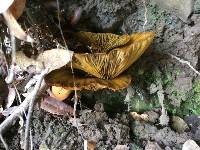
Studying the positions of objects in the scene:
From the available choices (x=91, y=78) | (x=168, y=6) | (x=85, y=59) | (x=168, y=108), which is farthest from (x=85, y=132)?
(x=168, y=6)

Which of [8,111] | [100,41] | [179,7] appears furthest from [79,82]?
[179,7]

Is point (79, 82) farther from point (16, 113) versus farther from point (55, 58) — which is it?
point (16, 113)

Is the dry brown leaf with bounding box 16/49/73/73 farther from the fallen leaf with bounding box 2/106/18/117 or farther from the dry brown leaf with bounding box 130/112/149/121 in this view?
the dry brown leaf with bounding box 130/112/149/121

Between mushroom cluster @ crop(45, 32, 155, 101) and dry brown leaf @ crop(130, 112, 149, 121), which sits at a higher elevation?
mushroom cluster @ crop(45, 32, 155, 101)

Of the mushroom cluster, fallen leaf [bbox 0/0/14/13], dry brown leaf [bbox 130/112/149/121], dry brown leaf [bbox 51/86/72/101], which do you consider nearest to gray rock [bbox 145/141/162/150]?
dry brown leaf [bbox 130/112/149/121]

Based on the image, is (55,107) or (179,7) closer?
(55,107)

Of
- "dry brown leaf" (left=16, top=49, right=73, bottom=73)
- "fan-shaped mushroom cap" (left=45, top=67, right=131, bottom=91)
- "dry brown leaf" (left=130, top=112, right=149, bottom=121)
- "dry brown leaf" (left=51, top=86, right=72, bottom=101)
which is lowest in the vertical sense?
"dry brown leaf" (left=130, top=112, right=149, bottom=121)

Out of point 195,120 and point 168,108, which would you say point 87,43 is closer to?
point 168,108
